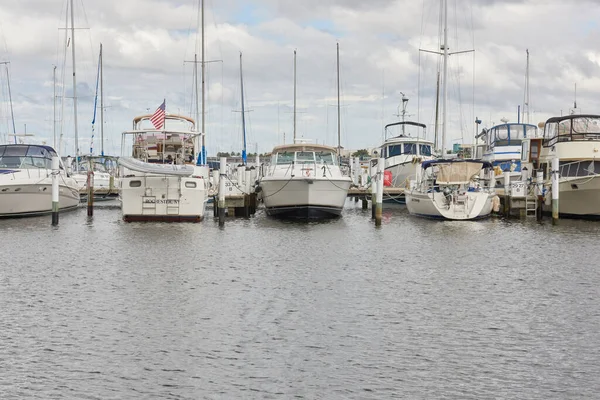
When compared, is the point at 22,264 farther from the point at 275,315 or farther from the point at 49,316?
the point at 275,315

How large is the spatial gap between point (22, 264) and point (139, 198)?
36.0 feet

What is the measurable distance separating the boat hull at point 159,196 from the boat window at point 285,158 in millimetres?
5276

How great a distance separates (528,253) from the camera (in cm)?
2545

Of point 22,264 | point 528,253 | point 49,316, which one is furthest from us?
point 528,253

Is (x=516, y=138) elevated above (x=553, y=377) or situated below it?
above

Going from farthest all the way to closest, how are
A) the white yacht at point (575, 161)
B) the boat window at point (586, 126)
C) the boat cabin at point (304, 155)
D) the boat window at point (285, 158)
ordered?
the boat window at point (586, 126), the boat window at point (285, 158), the boat cabin at point (304, 155), the white yacht at point (575, 161)

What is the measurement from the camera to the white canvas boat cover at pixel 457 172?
36938 millimetres

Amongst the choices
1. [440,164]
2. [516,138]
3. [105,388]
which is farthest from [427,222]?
[105,388]

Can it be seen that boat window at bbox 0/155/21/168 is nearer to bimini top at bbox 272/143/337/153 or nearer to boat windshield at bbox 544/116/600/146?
bimini top at bbox 272/143/337/153

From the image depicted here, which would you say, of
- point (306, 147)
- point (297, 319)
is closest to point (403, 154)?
point (306, 147)

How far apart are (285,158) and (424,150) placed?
1981 centimetres

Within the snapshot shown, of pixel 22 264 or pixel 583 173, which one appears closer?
pixel 22 264

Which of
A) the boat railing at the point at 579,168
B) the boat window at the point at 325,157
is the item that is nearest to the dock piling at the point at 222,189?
the boat window at the point at 325,157

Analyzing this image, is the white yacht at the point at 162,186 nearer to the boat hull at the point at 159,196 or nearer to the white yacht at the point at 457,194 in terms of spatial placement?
the boat hull at the point at 159,196
